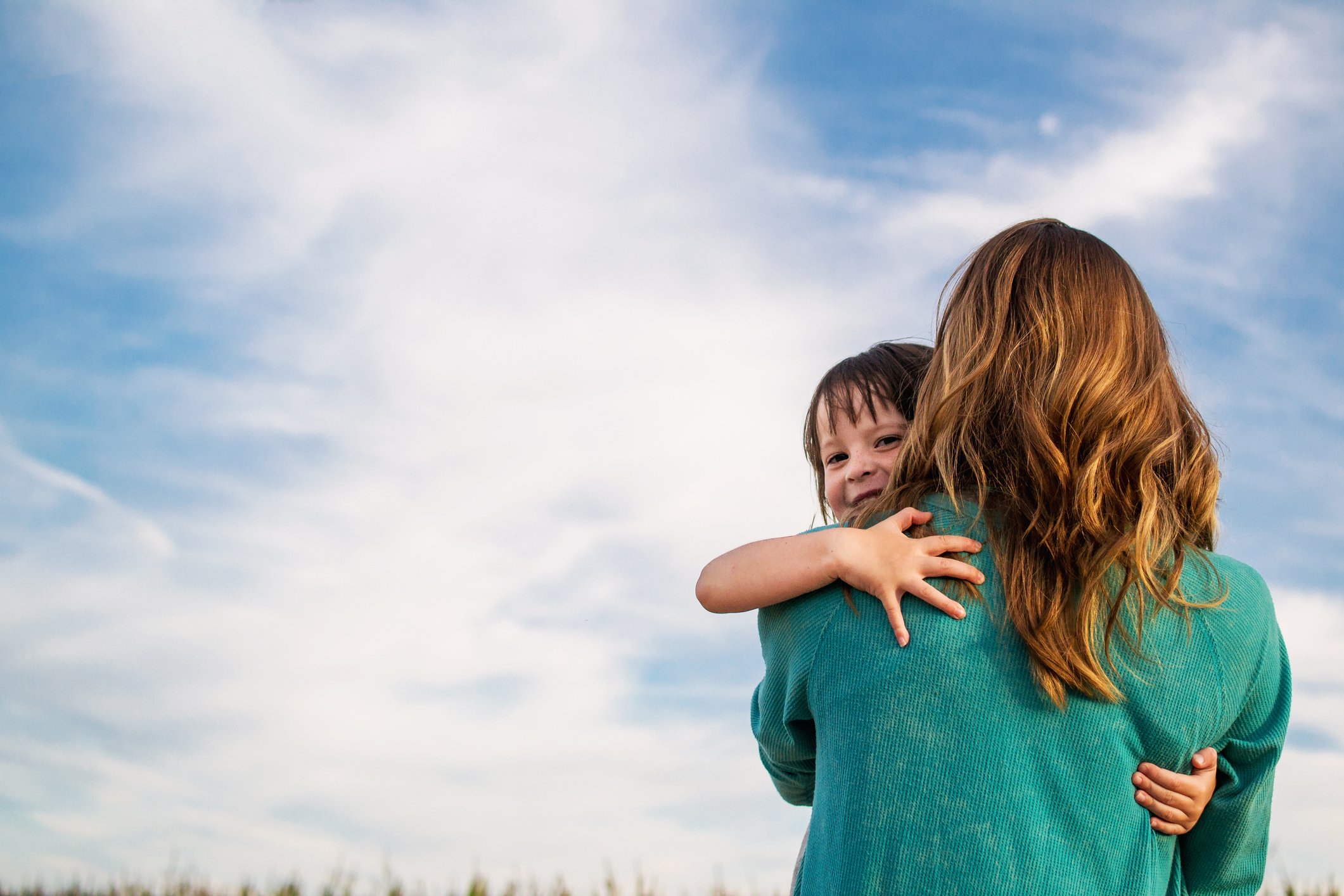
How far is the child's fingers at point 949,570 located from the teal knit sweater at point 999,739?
33 millimetres

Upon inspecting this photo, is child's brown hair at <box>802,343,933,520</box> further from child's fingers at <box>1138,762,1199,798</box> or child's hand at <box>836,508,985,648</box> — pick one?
child's fingers at <box>1138,762,1199,798</box>

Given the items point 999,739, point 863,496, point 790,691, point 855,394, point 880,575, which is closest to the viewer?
point 999,739

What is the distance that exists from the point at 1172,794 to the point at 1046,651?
0.43 metres

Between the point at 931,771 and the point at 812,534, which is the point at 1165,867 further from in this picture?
the point at 812,534

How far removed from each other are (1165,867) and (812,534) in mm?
1012

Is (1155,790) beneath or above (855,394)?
beneath


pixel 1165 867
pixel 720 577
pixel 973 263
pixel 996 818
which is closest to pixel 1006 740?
pixel 996 818

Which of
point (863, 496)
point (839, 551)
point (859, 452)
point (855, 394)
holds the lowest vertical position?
point (839, 551)

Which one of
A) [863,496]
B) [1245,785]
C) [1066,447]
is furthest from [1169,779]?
[863,496]

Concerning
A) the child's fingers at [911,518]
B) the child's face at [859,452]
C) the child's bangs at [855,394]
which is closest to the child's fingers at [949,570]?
the child's fingers at [911,518]

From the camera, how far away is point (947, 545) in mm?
2297

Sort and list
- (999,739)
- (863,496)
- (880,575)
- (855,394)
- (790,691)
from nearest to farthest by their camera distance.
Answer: (999,739)
(880,575)
(790,691)
(863,496)
(855,394)

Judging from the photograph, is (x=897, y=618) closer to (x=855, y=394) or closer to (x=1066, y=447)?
(x=1066, y=447)

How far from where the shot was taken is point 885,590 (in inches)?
88.0
